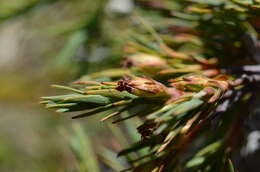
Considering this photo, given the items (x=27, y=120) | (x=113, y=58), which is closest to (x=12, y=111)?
(x=27, y=120)

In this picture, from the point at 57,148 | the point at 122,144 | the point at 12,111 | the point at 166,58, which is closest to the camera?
the point at 166,58

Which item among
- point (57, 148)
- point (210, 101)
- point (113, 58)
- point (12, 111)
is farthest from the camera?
point (12, 111)

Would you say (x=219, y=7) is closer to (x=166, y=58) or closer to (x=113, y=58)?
(x=166, y=58)

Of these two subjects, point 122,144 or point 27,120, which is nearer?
point 122,144

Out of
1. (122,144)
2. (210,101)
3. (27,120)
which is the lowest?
(27,120)

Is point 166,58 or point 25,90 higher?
point 166,58

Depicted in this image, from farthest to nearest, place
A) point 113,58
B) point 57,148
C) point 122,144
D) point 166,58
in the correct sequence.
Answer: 1. point 57,148
2. point 113,58
3. point 122,144
4. point 166,58

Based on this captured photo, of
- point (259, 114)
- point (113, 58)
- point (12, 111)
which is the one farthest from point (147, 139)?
point (12, 111)

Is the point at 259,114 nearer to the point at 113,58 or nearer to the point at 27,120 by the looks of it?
the point at 113,58

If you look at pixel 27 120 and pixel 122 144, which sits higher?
pixel 122 144
